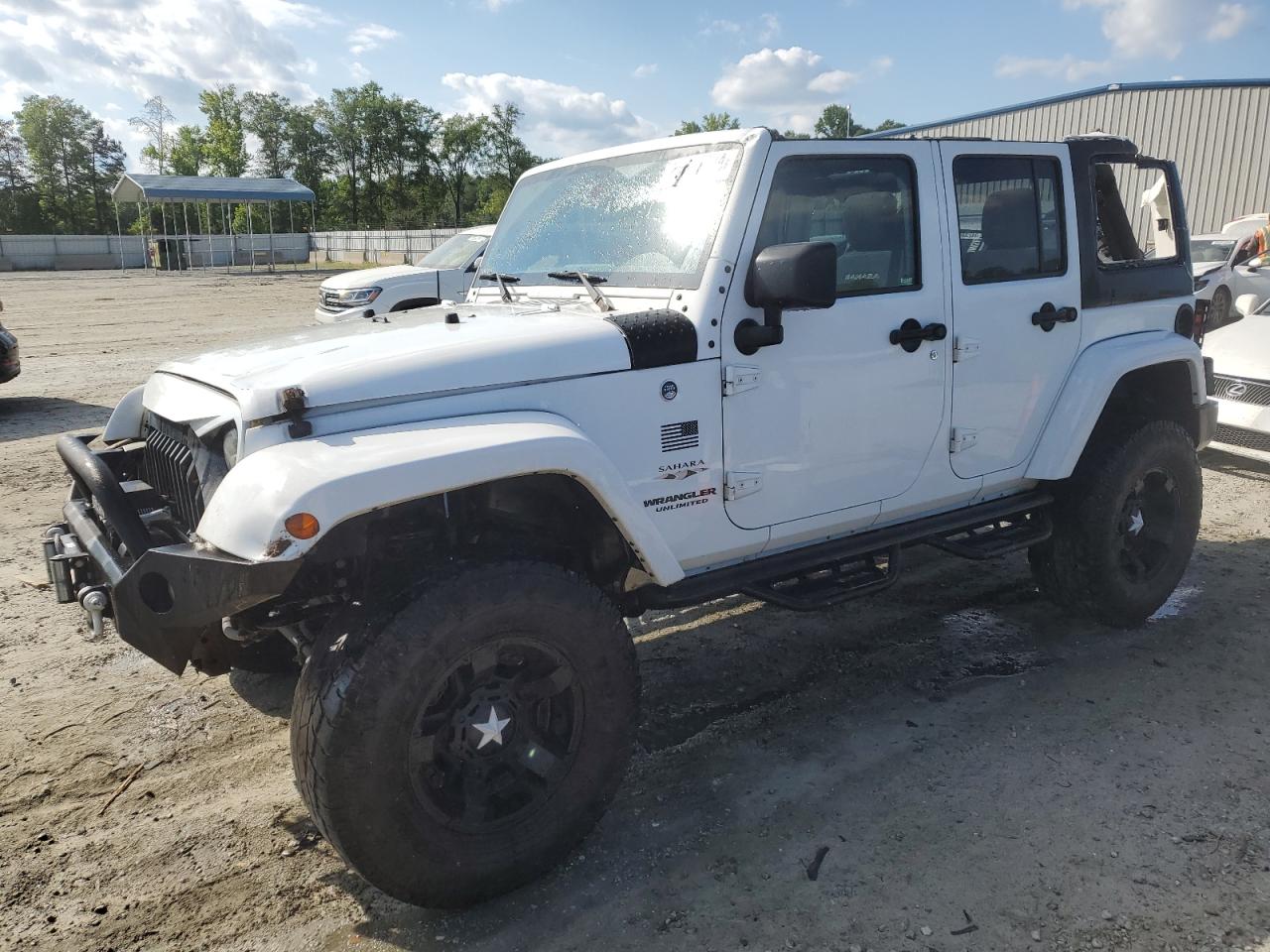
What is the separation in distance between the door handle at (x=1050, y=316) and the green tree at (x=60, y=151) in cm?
7521

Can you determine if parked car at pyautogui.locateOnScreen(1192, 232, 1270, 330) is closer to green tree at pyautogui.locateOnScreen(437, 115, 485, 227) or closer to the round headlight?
the round headlight

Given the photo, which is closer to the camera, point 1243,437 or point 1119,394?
point 1119,394

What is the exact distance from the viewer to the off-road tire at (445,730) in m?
2.39

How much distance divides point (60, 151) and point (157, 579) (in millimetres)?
80552

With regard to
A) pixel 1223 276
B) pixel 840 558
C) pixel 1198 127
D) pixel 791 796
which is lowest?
pixel 791 796

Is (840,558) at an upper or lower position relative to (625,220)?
lower

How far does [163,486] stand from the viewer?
10.3 feet

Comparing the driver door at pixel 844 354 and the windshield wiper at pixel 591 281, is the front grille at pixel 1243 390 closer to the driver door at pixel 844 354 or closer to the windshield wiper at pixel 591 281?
the driver door at pixel 844 354

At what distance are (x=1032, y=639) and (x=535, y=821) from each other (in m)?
2.88

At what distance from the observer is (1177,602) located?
16.3 feet

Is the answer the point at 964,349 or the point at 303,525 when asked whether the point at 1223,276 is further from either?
the point at 303,525

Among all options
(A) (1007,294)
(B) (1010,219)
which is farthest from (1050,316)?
A: (B) (1010,219)

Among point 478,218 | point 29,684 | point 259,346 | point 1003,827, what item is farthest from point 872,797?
point 478,218

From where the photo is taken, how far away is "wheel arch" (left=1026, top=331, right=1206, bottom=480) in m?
4.06
